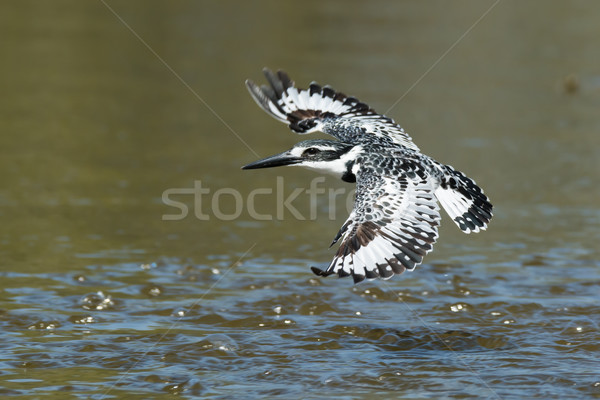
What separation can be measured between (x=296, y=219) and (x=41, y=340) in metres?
3.71

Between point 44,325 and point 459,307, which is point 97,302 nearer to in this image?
point 44,325

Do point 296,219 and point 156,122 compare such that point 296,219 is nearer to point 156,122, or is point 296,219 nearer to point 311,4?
point 156,122

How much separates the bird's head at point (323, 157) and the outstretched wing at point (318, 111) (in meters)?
0.68

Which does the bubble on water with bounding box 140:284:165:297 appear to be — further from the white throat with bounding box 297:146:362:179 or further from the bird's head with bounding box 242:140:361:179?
the white throat with bounding box 297:146:362:179

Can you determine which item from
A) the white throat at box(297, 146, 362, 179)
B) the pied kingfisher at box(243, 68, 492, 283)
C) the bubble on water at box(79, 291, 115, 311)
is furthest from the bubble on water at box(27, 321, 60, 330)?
the white throat at box(297, 146, 362, 179)

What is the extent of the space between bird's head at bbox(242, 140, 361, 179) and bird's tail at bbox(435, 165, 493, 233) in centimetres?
70

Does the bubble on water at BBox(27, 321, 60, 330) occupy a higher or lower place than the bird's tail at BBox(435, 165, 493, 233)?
lower

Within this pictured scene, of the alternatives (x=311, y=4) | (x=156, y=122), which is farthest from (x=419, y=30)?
(x=156, y=122)

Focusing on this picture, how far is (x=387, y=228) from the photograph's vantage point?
249 inches

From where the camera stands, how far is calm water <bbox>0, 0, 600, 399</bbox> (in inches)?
243

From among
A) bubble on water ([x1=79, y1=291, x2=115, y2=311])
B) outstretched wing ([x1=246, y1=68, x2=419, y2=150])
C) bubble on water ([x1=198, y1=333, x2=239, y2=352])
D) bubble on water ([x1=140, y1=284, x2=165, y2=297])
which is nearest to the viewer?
bubble on water ([x1=198, y1=333, x2=239, y2=352])

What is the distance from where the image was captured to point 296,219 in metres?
9.62

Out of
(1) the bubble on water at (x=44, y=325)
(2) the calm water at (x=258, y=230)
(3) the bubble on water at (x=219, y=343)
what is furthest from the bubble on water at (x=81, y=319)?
(3) the bubble on water at (x=219, y=343)

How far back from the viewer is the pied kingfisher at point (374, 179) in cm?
611
